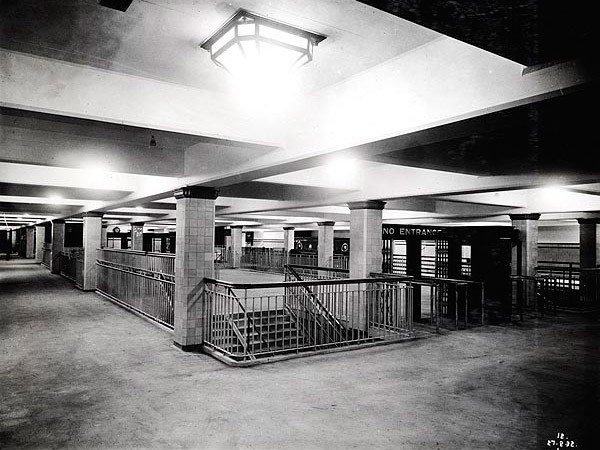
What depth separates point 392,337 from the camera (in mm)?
9438

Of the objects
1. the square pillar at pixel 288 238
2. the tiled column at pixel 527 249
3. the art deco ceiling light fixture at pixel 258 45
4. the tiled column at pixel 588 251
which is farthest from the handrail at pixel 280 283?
the square pillar at pixel 288 238

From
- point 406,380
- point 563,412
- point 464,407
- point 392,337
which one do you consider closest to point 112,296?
point 392,337

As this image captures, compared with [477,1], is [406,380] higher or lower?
lower

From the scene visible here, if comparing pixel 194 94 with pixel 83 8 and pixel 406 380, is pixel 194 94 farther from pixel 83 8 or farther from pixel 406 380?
pixel 406 380

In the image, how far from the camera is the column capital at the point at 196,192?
27.0 ft

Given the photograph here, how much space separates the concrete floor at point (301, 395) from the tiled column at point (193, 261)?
528 millimetres

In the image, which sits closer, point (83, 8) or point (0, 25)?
point (83, 8)

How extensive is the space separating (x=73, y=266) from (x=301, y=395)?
17.2m

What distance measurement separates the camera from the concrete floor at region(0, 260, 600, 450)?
4359mm

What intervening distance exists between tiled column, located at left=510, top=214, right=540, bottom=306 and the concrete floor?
5.17 metres

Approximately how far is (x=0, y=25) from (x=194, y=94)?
1852mm

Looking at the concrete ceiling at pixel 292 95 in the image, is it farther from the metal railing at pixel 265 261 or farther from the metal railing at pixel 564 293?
the metal railing at pixel 265 261

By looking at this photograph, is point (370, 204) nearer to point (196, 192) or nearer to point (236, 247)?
point (196, 192)

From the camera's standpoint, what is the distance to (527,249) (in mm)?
14242
